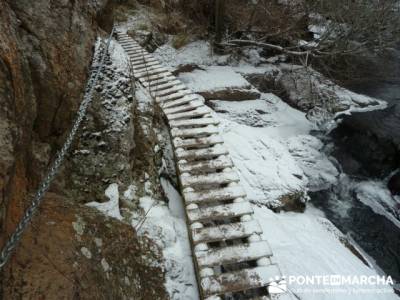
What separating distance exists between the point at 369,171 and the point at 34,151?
21.7 ft

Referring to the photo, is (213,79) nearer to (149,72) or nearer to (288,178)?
(149,72)

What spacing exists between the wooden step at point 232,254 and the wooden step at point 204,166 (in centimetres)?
115

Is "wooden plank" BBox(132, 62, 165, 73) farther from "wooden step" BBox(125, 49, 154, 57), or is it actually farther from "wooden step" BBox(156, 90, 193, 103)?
"wooden step" BBox(156, 90, 193, 103)

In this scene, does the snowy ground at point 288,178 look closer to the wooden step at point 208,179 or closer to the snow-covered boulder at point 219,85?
the snow-covered boulder at point 219,85

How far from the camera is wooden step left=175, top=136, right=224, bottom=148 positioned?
161 inches

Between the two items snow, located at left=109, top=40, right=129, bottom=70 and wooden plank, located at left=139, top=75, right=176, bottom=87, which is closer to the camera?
snow, located at left=109, top=40, right=129, bottom=70

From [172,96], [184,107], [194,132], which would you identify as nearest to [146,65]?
[172,96]

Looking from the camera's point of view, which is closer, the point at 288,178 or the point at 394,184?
the point at 288,178

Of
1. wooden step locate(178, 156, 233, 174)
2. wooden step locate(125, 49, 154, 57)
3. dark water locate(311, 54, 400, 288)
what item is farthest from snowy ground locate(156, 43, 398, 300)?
wooden step locate(125, 49, 154, 57)

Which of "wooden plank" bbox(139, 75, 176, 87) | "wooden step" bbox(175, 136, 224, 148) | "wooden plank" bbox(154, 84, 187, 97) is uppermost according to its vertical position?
"wooden plank" bbox(139, 75, 176, 87)

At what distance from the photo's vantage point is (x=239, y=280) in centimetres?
256

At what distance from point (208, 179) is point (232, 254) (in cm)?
105

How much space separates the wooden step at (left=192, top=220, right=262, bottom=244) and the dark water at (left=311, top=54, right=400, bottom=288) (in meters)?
2.94

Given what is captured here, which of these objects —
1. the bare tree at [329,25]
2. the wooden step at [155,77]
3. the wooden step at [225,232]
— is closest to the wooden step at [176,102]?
the wooden step at [155,77]
